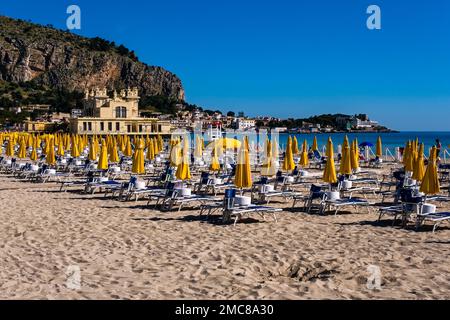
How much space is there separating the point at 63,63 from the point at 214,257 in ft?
410

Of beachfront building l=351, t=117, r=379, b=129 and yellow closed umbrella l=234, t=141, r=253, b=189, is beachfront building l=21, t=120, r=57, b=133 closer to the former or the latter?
yellow closed umbrella l=234, t=141, r=253, b=189

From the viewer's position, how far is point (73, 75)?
410 ft

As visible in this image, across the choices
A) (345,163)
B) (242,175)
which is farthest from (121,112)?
(242,175)

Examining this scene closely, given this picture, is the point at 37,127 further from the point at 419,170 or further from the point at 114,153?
the point at 419,170

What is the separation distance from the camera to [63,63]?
407 feet

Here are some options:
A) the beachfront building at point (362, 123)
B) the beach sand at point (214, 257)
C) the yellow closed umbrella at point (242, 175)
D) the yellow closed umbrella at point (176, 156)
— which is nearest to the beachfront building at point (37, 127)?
the yellow closed umbrella at point (176, 156)

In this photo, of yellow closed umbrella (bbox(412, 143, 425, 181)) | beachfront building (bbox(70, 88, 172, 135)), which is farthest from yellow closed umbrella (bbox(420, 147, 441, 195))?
beachfront building (bbox(70, 88, 172, 135))

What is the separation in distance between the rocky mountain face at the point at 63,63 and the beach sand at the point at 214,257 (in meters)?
120

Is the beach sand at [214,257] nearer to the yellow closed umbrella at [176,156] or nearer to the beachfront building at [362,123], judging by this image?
the yellow closed umbrella at [176,156]

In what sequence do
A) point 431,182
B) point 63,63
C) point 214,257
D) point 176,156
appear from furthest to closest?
point 63,63, point 176,156, point 431,182, point 214,257

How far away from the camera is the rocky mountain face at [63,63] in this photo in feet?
398

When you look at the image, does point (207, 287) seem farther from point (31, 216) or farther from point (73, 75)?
point (73, 75)

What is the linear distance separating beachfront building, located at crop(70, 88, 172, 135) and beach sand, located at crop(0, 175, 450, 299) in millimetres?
50923
